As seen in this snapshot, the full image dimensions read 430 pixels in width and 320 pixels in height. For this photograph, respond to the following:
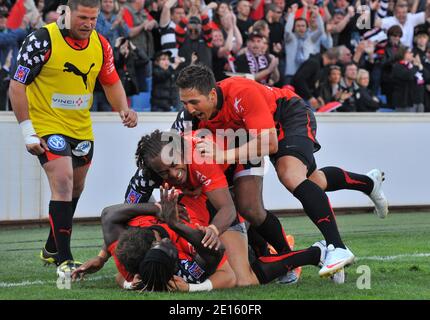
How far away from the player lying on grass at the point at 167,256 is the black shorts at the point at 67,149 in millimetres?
1140

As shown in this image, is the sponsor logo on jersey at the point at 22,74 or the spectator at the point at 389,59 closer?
the sponsor logo on jersey at the point at 22,74

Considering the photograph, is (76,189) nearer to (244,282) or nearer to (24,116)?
(24,116)

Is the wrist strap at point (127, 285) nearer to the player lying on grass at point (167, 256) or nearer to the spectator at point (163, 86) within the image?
the player lying on grass at point (167, 256)

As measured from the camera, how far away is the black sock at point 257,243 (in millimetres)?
7492

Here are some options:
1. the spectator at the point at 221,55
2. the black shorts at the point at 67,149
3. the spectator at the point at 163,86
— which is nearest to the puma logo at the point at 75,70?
the black shorts at the point at 67,149

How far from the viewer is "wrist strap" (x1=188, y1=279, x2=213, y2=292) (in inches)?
255

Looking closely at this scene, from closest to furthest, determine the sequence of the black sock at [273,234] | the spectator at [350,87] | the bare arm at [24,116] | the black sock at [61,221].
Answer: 1. the black sock at [273,234]
2. the bare arm at [24,116]
3. the black sock at [61,221]
4. the spectator at [350,87]

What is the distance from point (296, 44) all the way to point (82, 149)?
7.52 metres

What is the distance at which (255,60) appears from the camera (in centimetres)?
1439

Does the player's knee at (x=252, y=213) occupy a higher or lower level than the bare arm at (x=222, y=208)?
lower

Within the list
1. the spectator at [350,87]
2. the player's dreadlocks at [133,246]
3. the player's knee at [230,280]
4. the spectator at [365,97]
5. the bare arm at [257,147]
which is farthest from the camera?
the spectator at [365,97]

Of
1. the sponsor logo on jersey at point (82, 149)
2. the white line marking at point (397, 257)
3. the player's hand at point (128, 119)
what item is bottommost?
the white line marking at point (397, 257)

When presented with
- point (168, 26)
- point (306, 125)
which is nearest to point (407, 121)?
point (168, 26)

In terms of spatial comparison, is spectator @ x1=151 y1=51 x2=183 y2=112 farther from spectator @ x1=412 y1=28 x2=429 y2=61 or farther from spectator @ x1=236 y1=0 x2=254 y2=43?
spectator @ x1=412 y1=28 x2=429 y2=61
